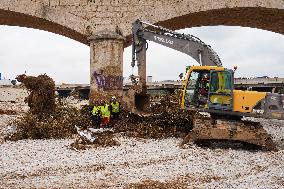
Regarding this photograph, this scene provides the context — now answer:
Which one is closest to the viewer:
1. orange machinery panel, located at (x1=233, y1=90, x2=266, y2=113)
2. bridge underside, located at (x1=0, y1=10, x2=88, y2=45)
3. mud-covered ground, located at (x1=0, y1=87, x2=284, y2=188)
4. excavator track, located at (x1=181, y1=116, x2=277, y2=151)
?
mud-covered ground, located at (x1=0, y1=87, x2=284, y2=188)

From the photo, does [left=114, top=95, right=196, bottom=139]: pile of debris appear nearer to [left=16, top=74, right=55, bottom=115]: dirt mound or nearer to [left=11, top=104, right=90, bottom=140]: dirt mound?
[left=11, top=104, right=90, bottom=140]: dirt mound

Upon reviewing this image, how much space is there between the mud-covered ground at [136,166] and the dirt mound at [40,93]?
316 centimetres

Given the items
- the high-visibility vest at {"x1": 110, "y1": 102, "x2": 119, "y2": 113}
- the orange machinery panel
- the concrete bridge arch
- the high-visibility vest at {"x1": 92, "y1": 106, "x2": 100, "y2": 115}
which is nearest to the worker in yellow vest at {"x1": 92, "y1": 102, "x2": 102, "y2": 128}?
the high-visibility vest at {"x1": 92, "y1": 106, "x2": 100, "y2": 115}

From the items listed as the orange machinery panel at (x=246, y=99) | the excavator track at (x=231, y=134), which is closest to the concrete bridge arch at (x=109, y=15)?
the orange machinery panel at (x=246, y=99)

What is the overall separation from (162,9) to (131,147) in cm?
467

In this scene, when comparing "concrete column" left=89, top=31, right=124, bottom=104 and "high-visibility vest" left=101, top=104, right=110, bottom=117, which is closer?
"high-visibility vest" left=101, top=104, right=110, bottom=117

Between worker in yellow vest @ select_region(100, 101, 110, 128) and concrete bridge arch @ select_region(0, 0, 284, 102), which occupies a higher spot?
concrete bridge arch @ select_region(0, 0, 284, 102)

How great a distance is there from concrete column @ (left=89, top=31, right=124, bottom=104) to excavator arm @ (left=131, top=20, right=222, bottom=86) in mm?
527

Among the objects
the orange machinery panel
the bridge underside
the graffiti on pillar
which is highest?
the bridge underside

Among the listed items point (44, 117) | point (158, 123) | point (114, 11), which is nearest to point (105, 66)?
point (114, 11)

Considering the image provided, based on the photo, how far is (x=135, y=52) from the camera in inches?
453

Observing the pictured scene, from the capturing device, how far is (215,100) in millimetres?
9391

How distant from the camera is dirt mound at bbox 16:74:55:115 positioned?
12.6m

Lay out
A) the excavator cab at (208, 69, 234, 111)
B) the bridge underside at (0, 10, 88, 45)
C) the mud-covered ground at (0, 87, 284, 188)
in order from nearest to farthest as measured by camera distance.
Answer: the mud-covered ground at (0, 87, 284, 188) → the excavator cab at (208, 69, 234, 111) → the bridge underside at (0, 10, 88, 45)
